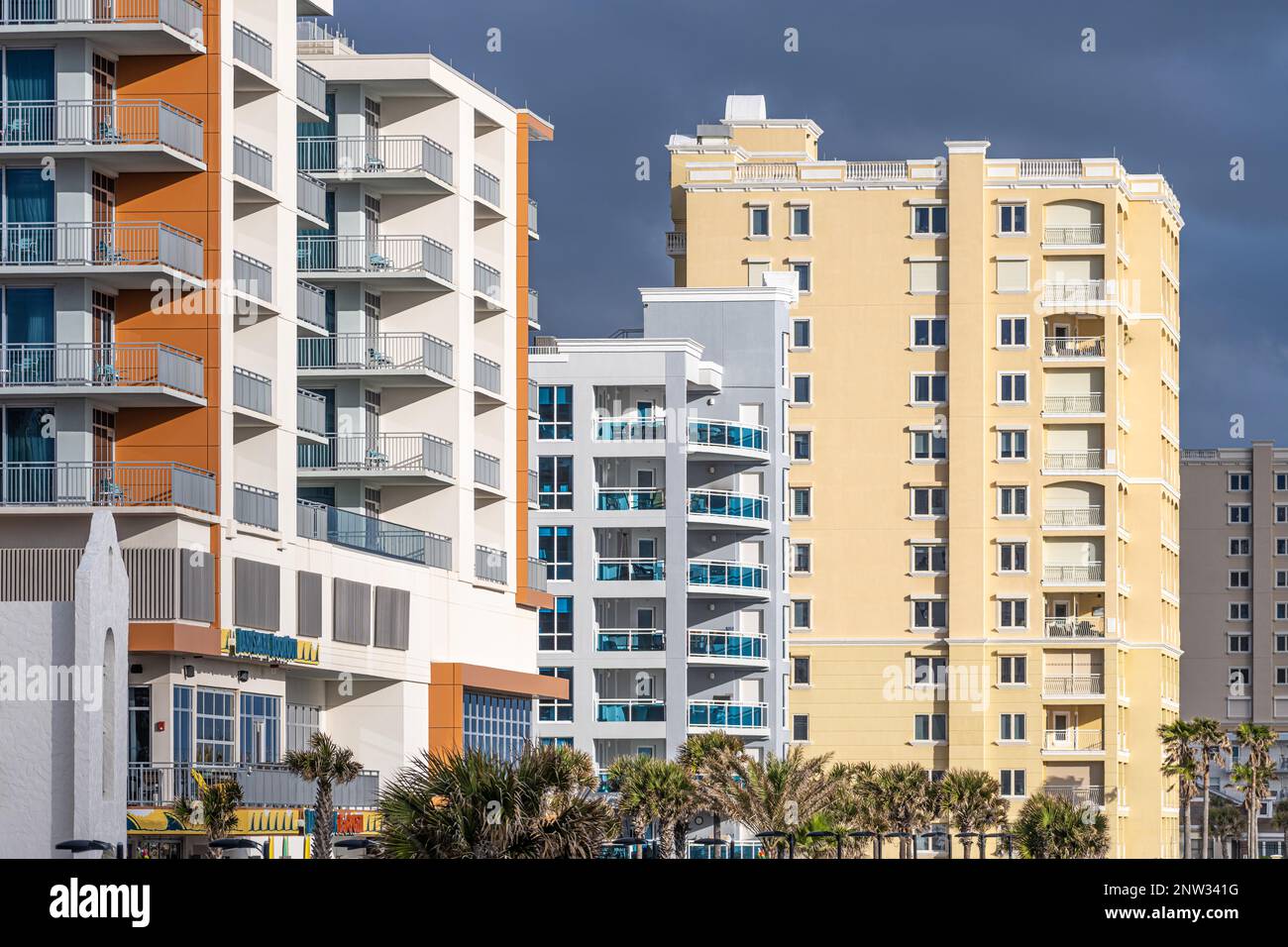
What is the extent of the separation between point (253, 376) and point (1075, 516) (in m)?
68.8

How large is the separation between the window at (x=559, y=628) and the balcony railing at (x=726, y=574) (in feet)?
20.0

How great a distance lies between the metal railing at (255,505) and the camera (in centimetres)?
6359

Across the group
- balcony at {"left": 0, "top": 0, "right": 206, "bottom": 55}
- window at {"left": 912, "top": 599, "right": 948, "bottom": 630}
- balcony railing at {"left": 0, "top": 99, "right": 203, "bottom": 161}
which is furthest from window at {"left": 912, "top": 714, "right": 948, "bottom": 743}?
balcony at {"left": 0, "top": 0, "right": 206, "bottom": 55}

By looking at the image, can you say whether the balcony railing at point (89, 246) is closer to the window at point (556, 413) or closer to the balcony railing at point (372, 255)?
the balcony railing at point (372, 255)

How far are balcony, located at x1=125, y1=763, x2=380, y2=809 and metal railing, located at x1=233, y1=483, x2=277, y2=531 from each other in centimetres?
696

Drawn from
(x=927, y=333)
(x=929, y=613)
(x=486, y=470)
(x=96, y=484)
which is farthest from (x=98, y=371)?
(x=927, y=333)

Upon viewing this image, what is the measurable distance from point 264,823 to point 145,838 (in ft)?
14.6

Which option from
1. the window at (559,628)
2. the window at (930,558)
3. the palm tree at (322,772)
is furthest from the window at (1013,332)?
the palm tree at (322,772)

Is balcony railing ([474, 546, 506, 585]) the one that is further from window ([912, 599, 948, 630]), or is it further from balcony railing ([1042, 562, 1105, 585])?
balcony railing ([1042, 562, 1105, 585])

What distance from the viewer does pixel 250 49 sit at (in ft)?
215

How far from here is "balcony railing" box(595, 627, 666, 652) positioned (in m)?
105

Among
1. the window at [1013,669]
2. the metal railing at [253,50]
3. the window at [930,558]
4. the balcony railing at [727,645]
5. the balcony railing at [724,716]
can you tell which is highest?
the metal railing at [253,50]
